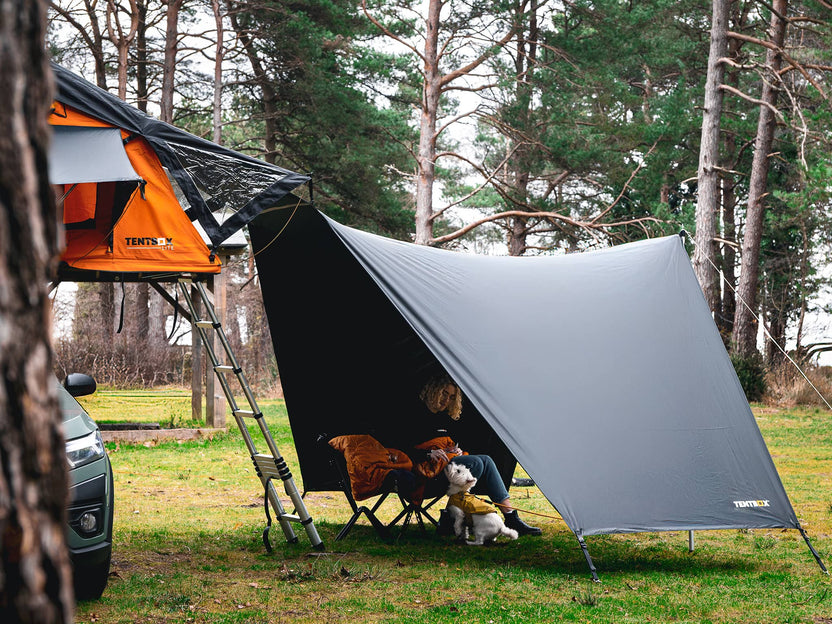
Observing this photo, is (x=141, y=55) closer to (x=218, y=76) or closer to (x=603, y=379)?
(x=218, y=76)

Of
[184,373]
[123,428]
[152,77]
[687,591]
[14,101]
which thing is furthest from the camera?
[152,77]

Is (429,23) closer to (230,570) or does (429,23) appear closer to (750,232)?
(750,232)

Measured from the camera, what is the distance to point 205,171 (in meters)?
4.75

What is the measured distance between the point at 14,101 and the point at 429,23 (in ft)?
55.4

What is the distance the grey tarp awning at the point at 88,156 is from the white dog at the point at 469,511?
2702 mm

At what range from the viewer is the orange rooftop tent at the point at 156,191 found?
4.50 metres

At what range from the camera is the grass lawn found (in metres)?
4.16

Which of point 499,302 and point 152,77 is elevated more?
point 152,77

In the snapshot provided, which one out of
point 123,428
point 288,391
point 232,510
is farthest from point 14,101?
point 123,428

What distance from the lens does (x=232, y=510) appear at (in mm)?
6945

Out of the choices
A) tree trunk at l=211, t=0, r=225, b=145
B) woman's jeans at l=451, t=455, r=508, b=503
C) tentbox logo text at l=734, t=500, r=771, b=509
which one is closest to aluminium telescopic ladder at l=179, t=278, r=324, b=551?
woman's jeans at l=451, t=455, r=508, b=503

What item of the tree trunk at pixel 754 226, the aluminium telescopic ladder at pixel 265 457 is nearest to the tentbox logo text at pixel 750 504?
the aluminium telescopic ladder at pixel 265 457

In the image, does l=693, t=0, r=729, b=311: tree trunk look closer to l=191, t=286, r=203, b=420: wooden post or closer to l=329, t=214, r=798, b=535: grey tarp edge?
l=191, t=286, r=203, b=420: wooden post

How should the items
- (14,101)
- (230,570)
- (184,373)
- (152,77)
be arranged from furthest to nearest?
(152,77) → (184,373) → (230,570) → (14,101)
